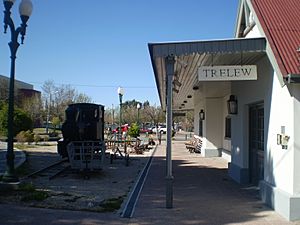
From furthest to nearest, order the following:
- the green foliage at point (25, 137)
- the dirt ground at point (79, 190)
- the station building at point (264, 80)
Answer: the green foliage at point (25, 137) → the dirt ground at point (79, 190) → the station building at point (264, 80)

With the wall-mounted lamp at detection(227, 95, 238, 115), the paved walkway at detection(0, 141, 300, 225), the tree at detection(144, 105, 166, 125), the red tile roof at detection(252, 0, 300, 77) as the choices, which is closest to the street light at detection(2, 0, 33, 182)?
the paved walkway at detection(0, 141, 300, 225)

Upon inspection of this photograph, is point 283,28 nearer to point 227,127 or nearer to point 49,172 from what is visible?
point 49,172

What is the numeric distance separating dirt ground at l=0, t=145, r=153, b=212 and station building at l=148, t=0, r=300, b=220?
8.38 feet

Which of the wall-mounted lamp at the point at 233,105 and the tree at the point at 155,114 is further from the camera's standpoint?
the tree at the point at 155,114

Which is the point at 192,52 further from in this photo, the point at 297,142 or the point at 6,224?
the point at 6,224

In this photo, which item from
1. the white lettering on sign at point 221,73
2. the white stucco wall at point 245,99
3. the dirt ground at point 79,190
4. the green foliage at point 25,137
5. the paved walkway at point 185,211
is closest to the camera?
the paved walkway at point 185,211

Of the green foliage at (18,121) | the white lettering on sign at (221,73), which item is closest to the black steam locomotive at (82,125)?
the white lettering on sign at (221,73)

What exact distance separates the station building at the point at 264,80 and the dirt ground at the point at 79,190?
101 inches

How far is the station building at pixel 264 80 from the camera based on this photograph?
8.04m

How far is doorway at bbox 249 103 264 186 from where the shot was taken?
36.0ft

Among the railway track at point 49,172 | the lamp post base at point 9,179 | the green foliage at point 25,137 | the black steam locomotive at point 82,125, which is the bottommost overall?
the railway track at point 49,172

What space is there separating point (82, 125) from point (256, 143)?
26.5 feet

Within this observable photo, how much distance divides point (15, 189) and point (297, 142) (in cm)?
682

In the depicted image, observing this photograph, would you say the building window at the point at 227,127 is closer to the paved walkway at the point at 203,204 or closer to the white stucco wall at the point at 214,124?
the white stucco wall at the point at 214,124
